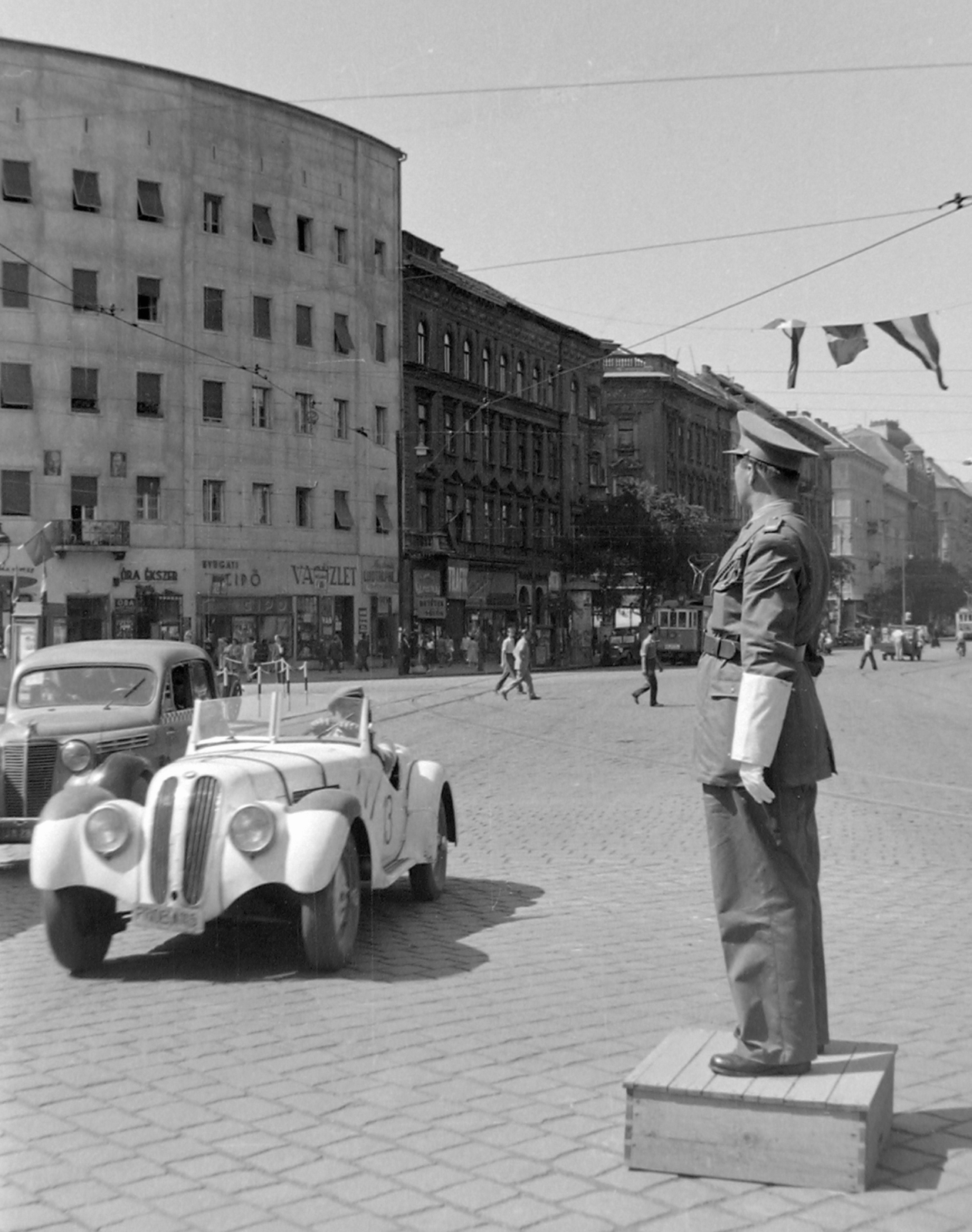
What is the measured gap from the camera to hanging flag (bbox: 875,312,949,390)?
33.9 ft

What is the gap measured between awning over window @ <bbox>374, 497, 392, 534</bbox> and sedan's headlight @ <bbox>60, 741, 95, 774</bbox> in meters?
16.5

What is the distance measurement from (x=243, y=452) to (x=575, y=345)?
18656 millimetres

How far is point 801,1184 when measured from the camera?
12.6 ft

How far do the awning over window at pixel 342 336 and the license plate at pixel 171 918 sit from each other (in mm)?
14671

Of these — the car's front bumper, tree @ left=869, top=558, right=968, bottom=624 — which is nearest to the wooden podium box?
the car's front bumper

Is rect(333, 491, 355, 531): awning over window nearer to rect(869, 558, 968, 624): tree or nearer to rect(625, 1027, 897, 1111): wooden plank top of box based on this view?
rect(625, 1027, 897, 1111): wooden plank top of box

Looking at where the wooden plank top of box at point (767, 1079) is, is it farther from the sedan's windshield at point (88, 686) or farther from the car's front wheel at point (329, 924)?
the sedan's windshield at point (88, 686)

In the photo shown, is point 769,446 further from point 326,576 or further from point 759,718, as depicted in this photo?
point 326,576

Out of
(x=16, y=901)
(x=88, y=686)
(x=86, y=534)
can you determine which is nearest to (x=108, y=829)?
(x=16, y=901)

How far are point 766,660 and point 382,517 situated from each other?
2409 cm

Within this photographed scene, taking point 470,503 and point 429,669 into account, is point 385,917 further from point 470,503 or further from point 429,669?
point 470,503

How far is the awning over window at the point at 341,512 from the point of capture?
22.2m

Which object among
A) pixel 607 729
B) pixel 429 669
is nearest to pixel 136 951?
pixel 607 729

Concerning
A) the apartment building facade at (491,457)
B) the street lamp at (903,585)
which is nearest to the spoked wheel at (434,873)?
the apartment building facade at (491,457)
